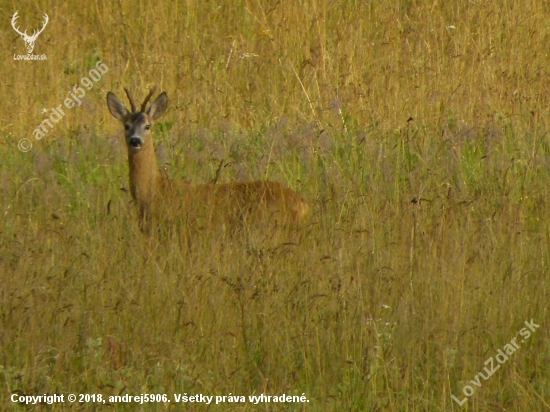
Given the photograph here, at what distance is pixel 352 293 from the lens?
416 cm

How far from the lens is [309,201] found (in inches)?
228

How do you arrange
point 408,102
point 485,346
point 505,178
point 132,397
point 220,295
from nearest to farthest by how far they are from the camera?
point 132,397, point 485,346, point 220,295, point 505,178, point 408,102

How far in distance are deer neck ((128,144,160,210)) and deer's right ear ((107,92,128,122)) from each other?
0.40 m

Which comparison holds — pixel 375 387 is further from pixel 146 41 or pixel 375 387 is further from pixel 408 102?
pixel 146 41

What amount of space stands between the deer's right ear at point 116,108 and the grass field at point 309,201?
286mm

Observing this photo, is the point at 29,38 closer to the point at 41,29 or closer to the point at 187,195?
the point at 41,29

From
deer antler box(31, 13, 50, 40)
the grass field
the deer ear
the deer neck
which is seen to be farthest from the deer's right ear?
deer antler box(31, 13, 50, 40)

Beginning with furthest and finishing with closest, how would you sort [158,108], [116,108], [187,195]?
[116,108], [158,108], [187,195]

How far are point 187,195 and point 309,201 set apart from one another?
0.70 m

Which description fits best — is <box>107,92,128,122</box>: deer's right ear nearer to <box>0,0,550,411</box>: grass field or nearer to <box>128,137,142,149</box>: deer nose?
<box>0,0,550,411</box>: grass field

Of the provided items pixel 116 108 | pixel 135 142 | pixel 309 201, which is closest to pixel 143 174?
pixel 135 142

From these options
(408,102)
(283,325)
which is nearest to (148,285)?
(283,325)

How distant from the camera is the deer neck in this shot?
6.08 m

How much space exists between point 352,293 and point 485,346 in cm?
61
